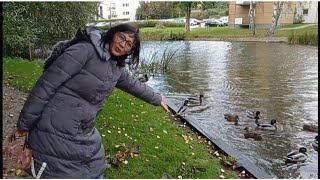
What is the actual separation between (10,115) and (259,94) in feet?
26.5

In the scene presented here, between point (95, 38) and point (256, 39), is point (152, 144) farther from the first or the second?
point (256, 39)

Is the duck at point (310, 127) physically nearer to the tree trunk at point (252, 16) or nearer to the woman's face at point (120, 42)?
the woman's face at point (120, 42)

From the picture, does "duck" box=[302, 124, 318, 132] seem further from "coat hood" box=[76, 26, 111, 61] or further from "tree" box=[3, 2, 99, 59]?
"coat hood" box=[76, 26, 111, 61]

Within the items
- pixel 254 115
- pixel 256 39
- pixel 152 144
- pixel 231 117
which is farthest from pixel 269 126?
pixel 256 39

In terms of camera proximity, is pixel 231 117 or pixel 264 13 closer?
pixel 231 117

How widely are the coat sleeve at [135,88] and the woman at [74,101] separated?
163 mm

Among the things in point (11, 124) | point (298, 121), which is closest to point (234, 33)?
point (298, 121)

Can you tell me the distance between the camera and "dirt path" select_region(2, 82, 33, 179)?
177 inches

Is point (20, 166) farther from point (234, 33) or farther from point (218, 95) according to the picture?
point (234, 33)

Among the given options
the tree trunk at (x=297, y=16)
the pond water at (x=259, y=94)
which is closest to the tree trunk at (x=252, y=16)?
the tree trunk at (x=297, y=16)

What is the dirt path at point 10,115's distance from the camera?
4.51m

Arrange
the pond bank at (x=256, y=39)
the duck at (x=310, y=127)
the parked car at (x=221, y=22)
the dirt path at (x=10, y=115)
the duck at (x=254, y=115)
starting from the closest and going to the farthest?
the dirt path at (x=10, y=115)
the duck at (x=310, y=127)
the duck at (x=254, y=115)
the pond bank at (x=256, y=39)
the parked car at (x=221, y=22)

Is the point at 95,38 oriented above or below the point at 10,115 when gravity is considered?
above

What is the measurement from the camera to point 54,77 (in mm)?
2543
